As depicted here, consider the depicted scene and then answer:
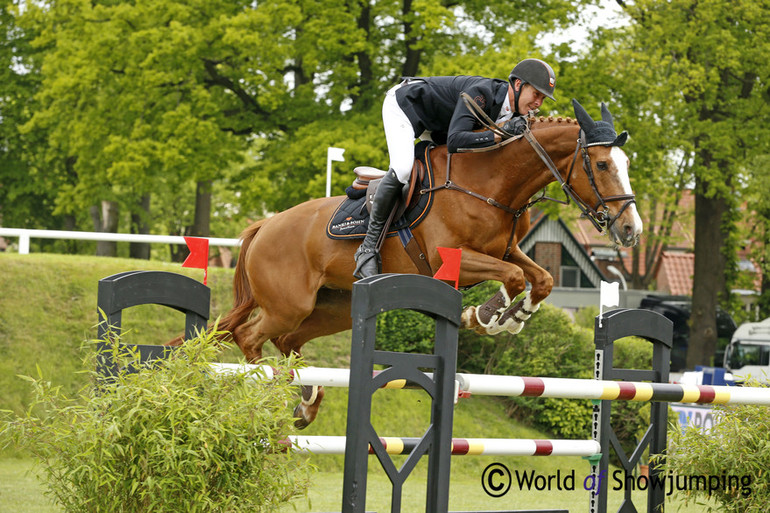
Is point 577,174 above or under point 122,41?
under

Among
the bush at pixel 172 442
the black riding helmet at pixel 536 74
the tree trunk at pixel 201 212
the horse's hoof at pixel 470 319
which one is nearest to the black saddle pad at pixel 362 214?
the horse's hoof at pixel 470 319

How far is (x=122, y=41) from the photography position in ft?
50.2

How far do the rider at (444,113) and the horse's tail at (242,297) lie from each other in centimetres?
104

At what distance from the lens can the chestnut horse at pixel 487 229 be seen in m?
4.12

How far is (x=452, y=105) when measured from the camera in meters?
4.46

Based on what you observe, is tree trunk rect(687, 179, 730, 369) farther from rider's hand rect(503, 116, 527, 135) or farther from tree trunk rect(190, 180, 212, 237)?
rider's hand rect(503, 116, 527, 135)

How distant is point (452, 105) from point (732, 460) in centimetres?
219

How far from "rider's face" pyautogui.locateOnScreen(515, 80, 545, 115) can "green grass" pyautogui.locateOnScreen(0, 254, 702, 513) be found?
3118mm

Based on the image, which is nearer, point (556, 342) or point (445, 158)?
point (445, 158)

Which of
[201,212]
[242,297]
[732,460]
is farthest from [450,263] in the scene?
[201,212]

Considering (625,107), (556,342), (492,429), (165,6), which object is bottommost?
(492,429)

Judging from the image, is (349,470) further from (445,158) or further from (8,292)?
(8,292)

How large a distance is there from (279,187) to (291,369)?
13.0m

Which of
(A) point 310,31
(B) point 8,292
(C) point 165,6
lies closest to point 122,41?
(C) point 165,6
